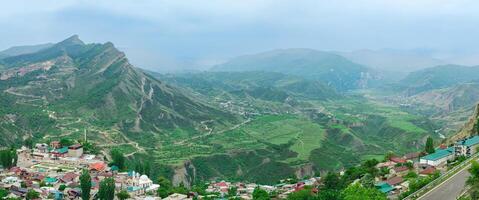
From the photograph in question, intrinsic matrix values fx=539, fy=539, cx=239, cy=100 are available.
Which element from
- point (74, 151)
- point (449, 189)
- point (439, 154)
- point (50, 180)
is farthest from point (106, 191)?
point (439, 154)

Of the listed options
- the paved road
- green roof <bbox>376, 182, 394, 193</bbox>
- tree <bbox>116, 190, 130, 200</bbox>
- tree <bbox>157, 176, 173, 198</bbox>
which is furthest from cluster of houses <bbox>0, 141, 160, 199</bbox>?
the paved road

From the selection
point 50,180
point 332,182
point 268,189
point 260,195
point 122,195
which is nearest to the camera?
point 122,195

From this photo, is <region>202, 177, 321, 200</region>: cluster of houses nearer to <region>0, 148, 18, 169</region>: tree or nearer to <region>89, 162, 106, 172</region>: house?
<region>89, 162, 106, 172</region>: house

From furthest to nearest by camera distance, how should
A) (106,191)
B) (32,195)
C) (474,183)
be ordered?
1. (32,195)
2. (106,191)
3. (474,183)

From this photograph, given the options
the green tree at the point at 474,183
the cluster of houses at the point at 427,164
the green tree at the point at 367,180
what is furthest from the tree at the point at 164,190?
the green tree at the point at 474,183

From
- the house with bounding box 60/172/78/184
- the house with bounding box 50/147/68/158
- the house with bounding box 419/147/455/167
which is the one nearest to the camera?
the house with bounding box 419/147/455/167

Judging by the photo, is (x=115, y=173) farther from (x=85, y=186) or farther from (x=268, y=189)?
(x=268, y=189)

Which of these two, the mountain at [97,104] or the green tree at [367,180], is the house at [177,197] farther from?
the mountain at [97,104]
